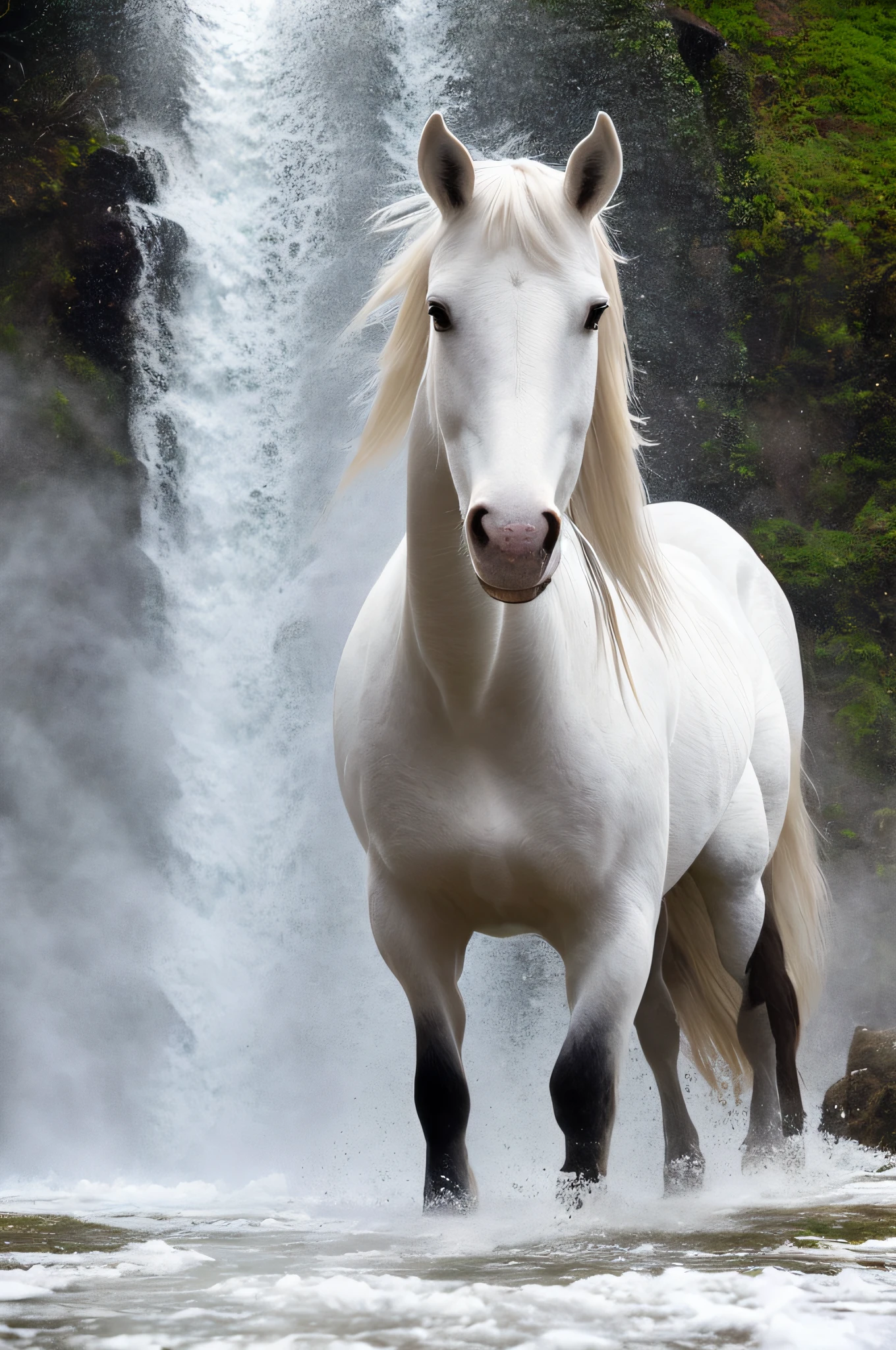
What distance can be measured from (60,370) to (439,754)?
9.20m

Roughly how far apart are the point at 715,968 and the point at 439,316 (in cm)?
285

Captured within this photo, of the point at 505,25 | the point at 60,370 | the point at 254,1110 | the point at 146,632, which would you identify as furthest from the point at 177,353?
the point at 254,1110

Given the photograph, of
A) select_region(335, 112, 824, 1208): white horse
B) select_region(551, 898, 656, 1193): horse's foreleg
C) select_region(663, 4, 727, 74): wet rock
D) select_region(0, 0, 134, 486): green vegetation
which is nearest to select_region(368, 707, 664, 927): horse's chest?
select_region(335, 112, 824, 1208): white horse

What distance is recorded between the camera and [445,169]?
227 centimetres

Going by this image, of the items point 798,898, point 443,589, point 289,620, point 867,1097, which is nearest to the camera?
point 443,589

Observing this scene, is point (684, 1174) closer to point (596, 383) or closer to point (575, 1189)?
point (575, 1189)

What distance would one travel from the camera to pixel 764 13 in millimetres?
12242

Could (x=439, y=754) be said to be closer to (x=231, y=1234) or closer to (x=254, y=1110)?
(x=231, y=1234)

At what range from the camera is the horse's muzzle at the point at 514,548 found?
189 cm

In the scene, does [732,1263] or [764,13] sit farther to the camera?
[764,13]

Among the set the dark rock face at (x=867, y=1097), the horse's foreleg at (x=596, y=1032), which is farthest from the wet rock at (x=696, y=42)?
the horse's foreleg at (x=596, y=1032)

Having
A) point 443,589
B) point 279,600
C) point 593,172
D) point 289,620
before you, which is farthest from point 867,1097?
point 279,600

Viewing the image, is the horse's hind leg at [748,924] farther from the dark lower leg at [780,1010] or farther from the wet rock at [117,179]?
the wet rock at [117,179]

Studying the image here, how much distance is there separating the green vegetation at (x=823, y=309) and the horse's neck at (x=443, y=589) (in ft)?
27.8
